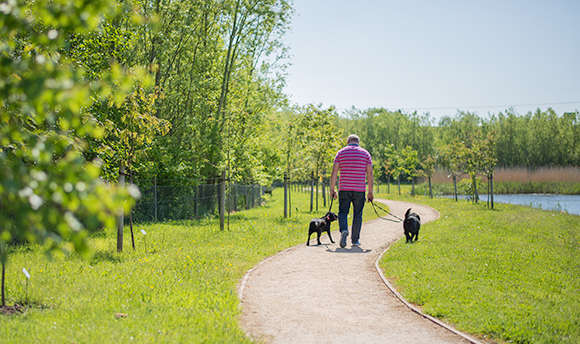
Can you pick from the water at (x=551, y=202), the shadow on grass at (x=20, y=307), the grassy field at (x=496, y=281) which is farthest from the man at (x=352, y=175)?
the water at (x=551, y=202)

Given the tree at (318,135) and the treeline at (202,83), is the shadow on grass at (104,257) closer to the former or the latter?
the treeline at (202,83)

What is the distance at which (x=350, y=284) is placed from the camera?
7.43m

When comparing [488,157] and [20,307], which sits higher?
[488,157]

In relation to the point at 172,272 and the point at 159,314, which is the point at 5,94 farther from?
the point at 172,272

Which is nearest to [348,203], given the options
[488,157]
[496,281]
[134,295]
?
[496,281]

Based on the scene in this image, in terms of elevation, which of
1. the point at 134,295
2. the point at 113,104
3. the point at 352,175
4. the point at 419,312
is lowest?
the point at 419,312

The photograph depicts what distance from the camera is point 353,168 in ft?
34.4

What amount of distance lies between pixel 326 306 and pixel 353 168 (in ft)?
16.0

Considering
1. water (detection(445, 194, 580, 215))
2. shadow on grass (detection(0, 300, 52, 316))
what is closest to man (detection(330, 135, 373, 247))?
shadow on grass (detection(0, 300, 52, 316))

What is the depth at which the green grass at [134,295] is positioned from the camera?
496cm

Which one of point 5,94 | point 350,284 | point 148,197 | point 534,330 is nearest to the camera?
point 5,94

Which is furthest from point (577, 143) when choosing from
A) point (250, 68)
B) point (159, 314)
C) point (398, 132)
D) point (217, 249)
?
point (159, 314)

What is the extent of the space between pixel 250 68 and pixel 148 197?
29.9 ft

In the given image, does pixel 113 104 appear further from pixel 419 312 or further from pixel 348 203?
pixel 419 312
